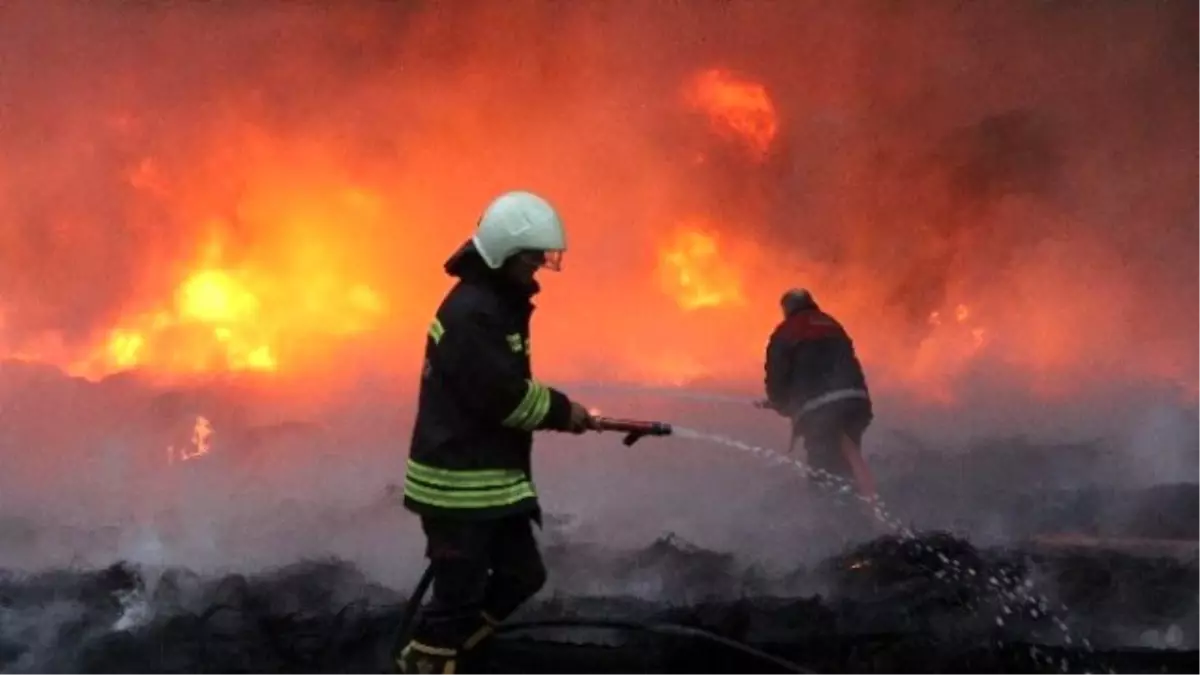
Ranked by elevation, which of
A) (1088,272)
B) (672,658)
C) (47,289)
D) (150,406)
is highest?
(1088,272)

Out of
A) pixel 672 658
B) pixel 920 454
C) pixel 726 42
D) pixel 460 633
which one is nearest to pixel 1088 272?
pixel 920 454

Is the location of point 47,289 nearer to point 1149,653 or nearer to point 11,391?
point 11,391

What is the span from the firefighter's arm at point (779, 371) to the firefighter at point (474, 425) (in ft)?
10.5

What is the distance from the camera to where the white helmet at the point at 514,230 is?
12.2 feet

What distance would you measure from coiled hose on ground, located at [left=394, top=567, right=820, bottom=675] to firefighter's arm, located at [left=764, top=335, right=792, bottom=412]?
7.61 ft

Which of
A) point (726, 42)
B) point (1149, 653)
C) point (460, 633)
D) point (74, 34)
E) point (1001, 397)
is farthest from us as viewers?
point (1001, 397)

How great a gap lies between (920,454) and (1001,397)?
4.41 feet

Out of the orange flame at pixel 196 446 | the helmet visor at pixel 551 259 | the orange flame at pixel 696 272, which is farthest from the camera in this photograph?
the orange flame at pixel 696 272

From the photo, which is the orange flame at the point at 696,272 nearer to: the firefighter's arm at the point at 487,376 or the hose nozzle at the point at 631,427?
the hose nozzle at the point at 631,427

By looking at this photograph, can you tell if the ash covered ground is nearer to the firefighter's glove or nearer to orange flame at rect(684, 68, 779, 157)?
the firefighter's glove

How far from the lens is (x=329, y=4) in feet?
25.3

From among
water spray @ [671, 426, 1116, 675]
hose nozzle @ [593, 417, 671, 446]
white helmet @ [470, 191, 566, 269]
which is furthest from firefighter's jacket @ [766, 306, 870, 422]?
white helmet @ [470, 191, 566, 269]

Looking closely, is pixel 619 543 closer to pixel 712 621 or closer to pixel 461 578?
pixel 712 621

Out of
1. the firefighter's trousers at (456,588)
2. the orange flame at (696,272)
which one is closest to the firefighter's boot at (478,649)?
the firefighter's trousers at (456,588)
